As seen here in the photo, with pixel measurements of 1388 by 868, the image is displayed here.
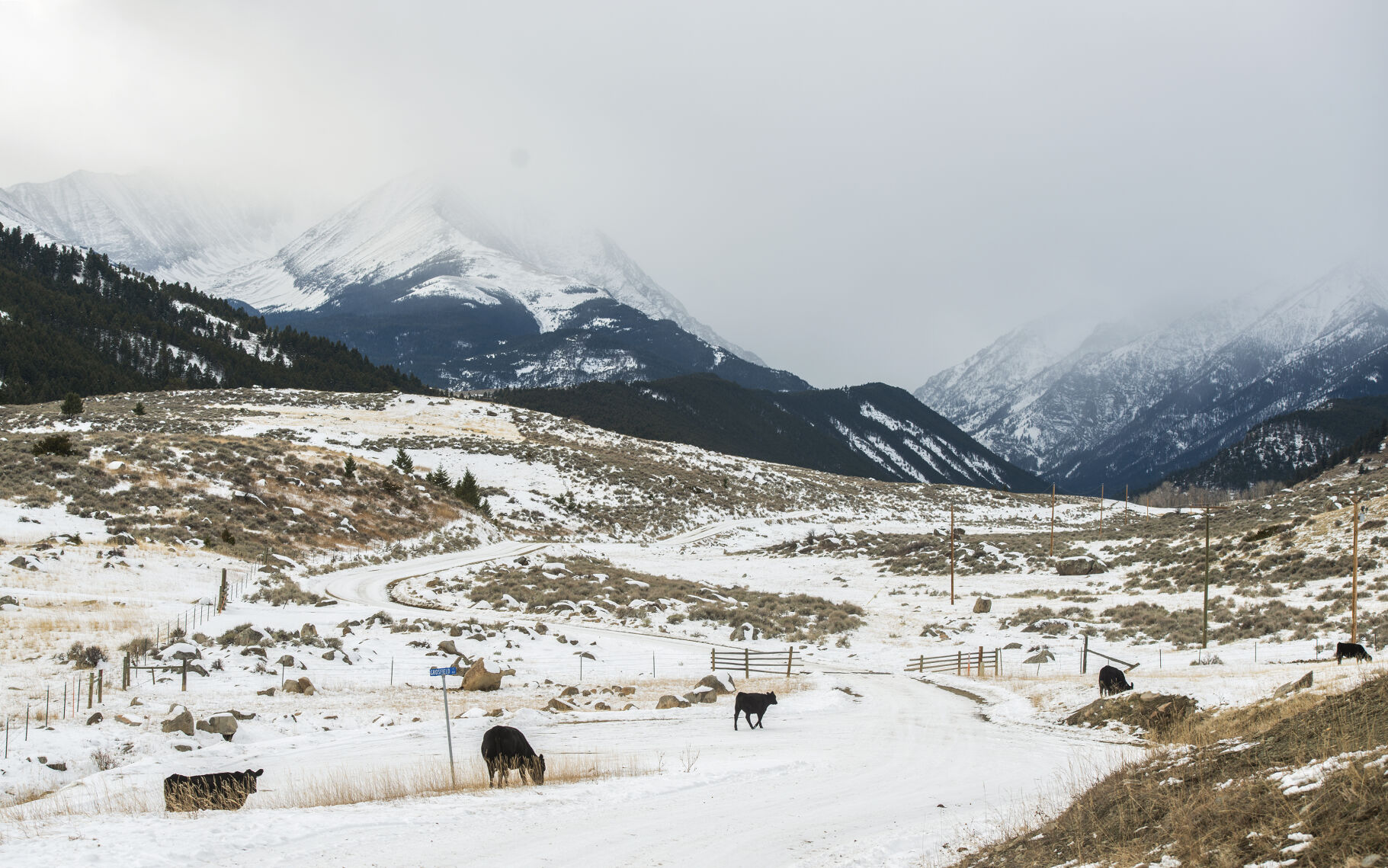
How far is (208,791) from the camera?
1174 cm

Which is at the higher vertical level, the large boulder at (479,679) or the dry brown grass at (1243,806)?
the dry brown grass at (1243,806)

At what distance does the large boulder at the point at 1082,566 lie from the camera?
55.1m

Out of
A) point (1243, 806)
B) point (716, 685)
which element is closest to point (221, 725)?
point (716, 685)

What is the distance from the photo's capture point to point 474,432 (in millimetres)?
110500

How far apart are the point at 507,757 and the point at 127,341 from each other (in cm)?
16730

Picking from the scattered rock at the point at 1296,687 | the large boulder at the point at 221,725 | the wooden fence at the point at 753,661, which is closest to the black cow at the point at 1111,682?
the scattered rock at the point at 1296,687

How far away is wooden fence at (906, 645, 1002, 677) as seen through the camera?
102ft

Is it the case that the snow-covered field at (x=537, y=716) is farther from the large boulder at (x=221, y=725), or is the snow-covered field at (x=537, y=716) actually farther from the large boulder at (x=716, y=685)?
the large boulder at (x=716, y=685)

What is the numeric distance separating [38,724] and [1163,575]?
52.4 metres

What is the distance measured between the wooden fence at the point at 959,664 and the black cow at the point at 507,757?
838 inches

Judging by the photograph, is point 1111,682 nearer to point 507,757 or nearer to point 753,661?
point 753,661

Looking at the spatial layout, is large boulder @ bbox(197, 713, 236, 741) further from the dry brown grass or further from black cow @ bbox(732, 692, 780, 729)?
the dry brown grass

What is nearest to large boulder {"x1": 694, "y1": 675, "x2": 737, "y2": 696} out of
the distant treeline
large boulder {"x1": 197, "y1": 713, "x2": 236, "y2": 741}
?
large boulder {"x1": 197, "y1": 713, "x2": 236, "y2": 741}

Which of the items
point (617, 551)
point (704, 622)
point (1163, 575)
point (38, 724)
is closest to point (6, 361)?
point (617, 551)
